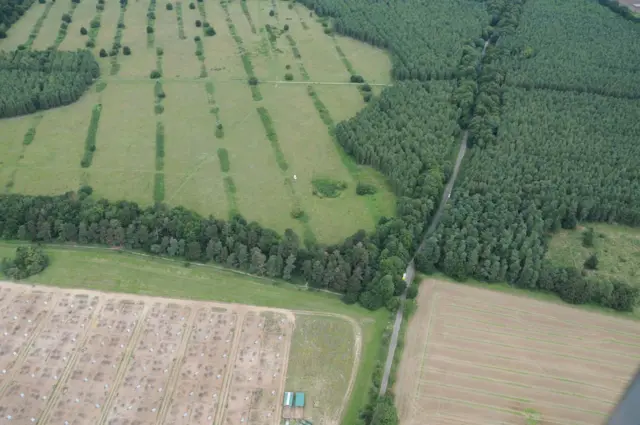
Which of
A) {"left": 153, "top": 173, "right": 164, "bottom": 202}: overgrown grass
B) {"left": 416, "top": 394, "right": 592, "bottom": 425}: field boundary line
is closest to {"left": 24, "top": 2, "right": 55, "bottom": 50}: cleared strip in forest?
{"left": 153, "top": 173, "right": 164, "bottom": 202}: overgrown grass

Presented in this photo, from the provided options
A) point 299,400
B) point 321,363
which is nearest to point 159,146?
point 321,363

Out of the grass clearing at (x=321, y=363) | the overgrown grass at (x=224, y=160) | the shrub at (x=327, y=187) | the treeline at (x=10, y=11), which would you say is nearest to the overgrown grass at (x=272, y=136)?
the shrub at (x=327, y=187)

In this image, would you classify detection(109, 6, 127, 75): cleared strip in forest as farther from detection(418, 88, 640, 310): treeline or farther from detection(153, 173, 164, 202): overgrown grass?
detection(418, 88, 640, 310): treeline

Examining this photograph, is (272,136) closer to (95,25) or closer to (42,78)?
(42,78)

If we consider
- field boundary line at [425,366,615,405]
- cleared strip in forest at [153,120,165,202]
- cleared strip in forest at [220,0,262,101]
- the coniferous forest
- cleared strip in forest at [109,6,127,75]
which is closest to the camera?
field boundary line at [425,366,615,405]

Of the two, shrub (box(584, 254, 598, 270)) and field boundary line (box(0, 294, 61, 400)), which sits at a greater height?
shrub (box(584, 254, 598, 270))

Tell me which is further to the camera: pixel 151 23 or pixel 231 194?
pixel 151 23
